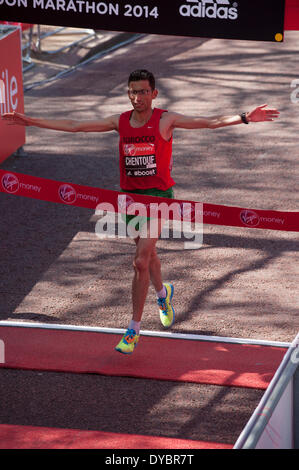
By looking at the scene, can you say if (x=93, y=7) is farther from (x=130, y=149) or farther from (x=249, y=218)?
(x=249, y=218)

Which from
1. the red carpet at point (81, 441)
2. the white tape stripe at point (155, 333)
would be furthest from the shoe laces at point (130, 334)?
the red carpet at point (81, 441)

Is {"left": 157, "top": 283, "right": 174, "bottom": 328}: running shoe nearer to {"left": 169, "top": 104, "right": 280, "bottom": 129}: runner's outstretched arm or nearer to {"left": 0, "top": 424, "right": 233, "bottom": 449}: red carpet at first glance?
{"left": 169, "top": 104, "right": 280, "bottom": 129}: runner's outstretched arm

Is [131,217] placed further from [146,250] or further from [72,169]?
[72,169]

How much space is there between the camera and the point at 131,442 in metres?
5.52

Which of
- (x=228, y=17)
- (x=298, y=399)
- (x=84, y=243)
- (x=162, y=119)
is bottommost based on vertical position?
(x=84, y=243)

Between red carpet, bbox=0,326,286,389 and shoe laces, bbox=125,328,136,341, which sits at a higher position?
→ shoe laces, bbox=125,328,136,341

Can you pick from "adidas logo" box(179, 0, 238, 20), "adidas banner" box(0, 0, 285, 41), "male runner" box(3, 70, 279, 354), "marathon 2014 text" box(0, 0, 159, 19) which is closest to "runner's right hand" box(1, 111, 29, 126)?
"male runner" box(3, 70, 279, 354)

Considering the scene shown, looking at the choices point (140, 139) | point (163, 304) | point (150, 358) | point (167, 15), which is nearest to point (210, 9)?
point (167, 15)

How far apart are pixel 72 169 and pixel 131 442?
707cm

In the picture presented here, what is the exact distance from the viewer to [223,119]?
21.1 feet

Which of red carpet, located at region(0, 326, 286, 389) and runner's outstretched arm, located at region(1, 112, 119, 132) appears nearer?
red carpet, located at region(0, 326, 286, 389)

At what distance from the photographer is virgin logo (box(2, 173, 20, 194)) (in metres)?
7.09

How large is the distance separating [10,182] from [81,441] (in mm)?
2531

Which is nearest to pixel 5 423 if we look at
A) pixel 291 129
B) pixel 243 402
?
pixel 243 402
